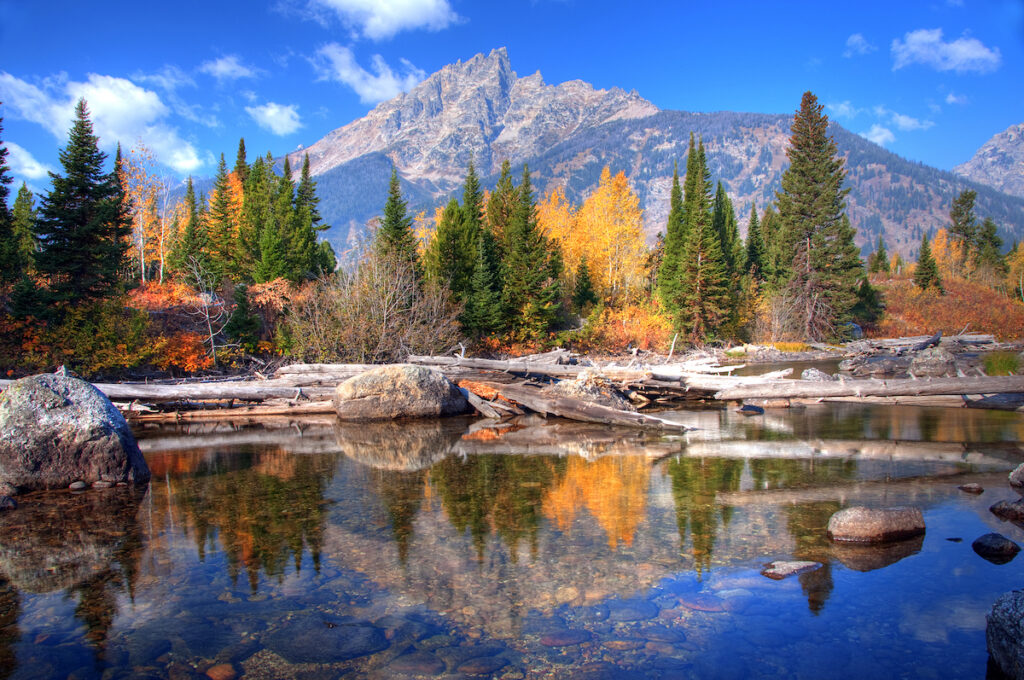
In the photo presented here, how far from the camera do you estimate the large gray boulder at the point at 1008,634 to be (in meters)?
3.31

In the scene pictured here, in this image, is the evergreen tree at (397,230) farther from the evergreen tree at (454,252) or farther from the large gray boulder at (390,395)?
the large gray boulder at (390,395)

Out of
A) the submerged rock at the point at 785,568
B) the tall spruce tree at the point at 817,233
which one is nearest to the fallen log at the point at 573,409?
the submerged rock at the point at 785,568

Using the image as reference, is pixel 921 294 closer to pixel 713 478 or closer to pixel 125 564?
pixel 713 478

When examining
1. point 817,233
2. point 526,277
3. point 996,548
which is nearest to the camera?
point 996,548

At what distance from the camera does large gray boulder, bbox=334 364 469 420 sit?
15016 millimetres

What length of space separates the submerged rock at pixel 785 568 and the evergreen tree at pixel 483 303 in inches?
1038

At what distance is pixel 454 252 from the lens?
33.1m

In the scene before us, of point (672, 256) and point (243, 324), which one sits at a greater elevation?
point (672, 256)

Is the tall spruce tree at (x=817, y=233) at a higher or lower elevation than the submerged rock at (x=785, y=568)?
higher

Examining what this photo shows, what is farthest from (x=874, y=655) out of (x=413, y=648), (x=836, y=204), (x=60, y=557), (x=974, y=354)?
(x=836, y=204)

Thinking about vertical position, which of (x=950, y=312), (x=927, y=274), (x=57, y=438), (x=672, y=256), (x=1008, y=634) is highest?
(x=672, y=256)

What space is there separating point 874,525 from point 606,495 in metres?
3.10

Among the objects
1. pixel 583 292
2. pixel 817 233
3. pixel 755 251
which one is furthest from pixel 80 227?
pixel 755 251

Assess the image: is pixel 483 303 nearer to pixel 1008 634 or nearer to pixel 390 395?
pixel 390 395
